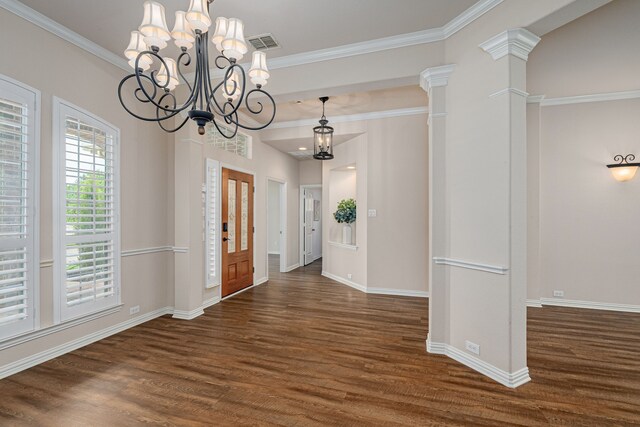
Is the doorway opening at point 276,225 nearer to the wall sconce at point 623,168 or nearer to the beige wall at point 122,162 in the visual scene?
the beige wall at point 122,162

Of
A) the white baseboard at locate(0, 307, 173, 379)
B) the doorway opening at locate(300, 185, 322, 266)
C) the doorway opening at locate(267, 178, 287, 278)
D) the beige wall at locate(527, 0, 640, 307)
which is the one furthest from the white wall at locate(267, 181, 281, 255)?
the beige wall at locate(527, 0, 640, 307)

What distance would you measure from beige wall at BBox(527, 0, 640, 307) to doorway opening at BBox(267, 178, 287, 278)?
186 inches

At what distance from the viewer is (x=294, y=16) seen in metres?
2.76

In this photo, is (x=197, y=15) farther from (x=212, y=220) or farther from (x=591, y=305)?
(x=591, y=305)

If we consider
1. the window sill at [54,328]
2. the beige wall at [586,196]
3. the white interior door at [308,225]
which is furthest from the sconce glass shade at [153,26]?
the white interior door at [308,225]

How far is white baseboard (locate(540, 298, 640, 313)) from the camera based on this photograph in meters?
4.27

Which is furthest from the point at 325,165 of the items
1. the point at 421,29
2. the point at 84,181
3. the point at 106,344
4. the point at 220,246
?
the point at 106,344

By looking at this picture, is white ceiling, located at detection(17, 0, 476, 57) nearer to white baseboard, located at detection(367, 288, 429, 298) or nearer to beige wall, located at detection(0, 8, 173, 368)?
beige wall, located at detection(0, 8, 173, 368)

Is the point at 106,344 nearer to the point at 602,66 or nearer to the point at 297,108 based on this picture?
the point at 297,108

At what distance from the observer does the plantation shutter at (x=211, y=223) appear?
178 inches

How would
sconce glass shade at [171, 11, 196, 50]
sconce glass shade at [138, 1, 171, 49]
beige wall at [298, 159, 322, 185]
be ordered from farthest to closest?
1. beige wall at [298, 159, 322, 185]
2. sconce glass shade at [171, 11, 196, 50]
3. sconce glass shade at [138, 1, 171, 49]

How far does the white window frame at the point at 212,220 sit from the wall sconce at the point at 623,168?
5.72 metres

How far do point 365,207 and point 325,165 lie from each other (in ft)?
5.39

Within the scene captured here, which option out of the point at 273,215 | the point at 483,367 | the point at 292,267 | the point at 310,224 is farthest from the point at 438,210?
the point at 273,215
